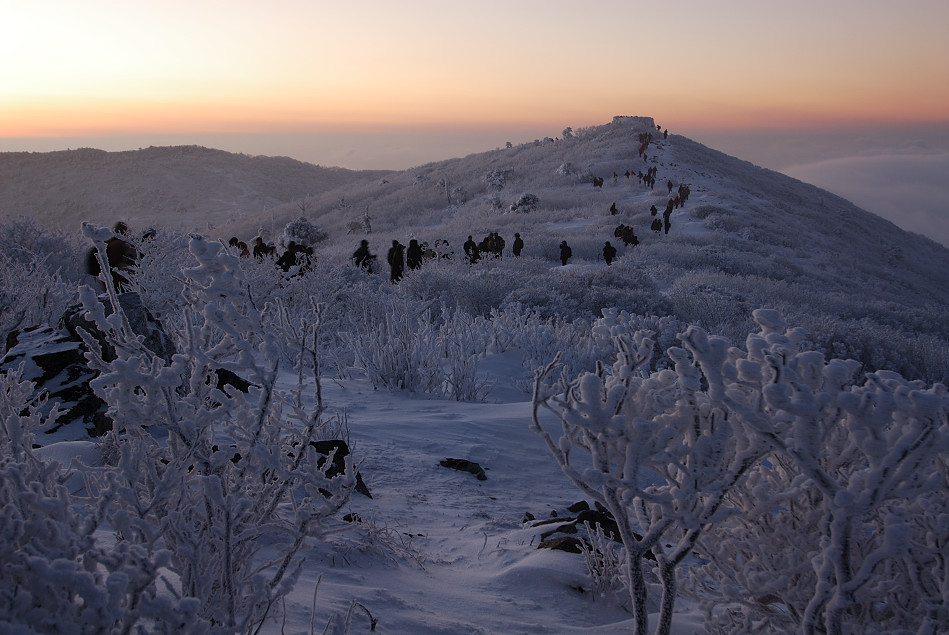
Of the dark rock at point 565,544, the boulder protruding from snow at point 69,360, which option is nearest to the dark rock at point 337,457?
the dark rock at point 565,544

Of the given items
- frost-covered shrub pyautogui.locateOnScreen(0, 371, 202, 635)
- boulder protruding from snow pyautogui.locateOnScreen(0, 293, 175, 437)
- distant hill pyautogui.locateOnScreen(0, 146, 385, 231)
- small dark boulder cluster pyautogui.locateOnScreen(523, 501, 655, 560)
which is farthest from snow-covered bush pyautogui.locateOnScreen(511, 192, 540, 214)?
distant hill pyautogui.locateOnScreen(0, 146, 385, 231)

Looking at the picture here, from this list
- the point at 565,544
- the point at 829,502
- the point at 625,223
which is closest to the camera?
the point at 829,502

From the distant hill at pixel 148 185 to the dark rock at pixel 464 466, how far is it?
52892mm

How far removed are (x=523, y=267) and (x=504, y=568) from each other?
13.5 meters

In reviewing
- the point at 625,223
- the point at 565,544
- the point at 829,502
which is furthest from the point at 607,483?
the point at 625,223

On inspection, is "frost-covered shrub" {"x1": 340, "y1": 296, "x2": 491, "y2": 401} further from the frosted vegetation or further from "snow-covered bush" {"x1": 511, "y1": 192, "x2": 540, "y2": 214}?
"snow-covered bush" {"x1": 511, "y1": 192, "x2": 540, "y2": 214}

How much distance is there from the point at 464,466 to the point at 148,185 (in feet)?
239

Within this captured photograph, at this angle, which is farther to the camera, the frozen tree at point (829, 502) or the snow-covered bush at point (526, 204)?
the snow-covered bush at point (526, 204)

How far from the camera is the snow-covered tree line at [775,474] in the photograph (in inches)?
53.1

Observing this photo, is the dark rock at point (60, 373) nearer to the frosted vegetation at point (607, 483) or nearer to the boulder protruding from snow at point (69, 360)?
the boulder protruding from snow at point (69, 360)

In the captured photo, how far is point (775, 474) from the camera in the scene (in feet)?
6.36

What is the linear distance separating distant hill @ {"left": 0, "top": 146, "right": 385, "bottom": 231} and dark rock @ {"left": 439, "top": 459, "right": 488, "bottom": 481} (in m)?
52.9

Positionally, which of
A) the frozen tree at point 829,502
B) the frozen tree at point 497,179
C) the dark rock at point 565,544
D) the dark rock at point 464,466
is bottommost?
the dark rock at point 464,466

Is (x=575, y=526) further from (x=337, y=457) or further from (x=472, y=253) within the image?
(x=472, y=253)
